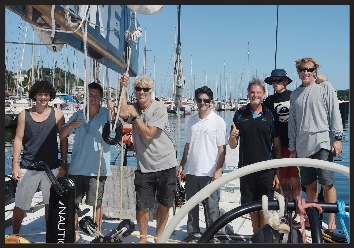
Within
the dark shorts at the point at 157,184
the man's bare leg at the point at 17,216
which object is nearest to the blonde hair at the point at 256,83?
the dark shorts at the point at 157,184

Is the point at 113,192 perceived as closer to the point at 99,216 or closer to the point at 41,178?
the point at 99,216

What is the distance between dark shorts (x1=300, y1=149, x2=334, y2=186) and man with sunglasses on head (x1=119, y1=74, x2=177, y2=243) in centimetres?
128

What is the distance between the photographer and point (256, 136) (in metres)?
3.72

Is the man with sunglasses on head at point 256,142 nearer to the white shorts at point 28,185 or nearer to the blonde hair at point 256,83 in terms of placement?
the blonde hair at point 256,83

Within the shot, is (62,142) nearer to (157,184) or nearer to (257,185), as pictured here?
(157,184)

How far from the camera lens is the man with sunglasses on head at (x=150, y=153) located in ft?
12.2

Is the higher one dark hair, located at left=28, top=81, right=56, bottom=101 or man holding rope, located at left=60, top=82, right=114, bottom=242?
dark hair, located at left=28, top=81, right=56, bottom=101

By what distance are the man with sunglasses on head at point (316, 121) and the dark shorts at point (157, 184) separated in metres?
1.23

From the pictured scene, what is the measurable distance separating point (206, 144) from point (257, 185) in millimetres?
645

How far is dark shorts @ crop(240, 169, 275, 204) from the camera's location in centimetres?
373

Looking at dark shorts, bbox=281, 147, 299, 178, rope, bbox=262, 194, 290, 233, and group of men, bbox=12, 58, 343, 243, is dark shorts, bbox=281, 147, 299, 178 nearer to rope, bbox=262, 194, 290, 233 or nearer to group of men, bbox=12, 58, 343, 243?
group of men, bbox=12, 58, 343, 243

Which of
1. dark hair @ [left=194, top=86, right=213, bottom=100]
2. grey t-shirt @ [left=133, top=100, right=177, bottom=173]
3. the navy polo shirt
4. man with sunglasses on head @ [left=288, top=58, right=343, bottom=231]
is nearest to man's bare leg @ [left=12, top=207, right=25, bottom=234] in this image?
grey t-shirt @ [left=133, top=100, right=177, bottom=173]

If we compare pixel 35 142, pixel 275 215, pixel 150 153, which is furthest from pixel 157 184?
pixel 275 215

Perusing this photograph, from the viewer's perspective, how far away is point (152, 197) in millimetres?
3906
